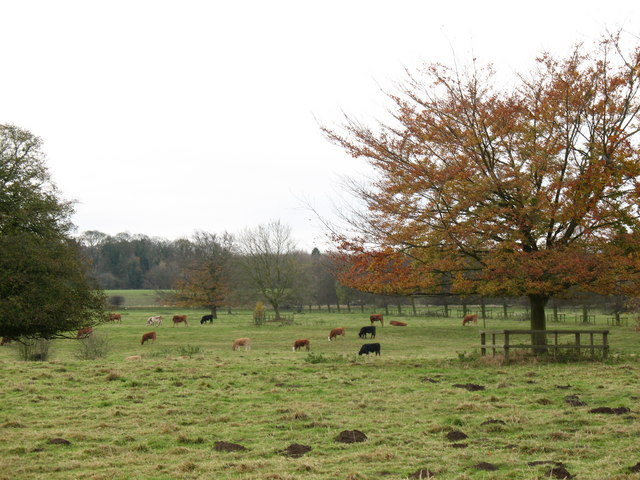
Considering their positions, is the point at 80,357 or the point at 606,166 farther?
the point at 80,357

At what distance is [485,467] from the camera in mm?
7145

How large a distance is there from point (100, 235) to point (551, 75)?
127 meters

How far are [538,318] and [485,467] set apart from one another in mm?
13131

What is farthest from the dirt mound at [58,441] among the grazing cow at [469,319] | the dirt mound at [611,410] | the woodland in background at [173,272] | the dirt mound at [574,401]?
the woodland in background at [173,272]

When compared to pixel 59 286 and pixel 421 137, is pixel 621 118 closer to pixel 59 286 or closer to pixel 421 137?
pixel 421 137

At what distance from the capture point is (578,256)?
51.7 feet

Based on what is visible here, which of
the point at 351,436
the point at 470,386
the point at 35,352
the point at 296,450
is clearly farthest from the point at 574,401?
the point at 35,352

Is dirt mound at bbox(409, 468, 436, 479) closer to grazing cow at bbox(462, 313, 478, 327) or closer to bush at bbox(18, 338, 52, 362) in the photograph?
bush at bbox(18, 338, 52, 362)

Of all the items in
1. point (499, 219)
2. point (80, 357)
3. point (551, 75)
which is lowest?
point (80, 357)

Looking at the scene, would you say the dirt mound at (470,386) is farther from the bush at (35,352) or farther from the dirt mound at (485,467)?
the bush at (35,352)

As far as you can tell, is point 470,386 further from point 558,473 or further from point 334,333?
point 334,333

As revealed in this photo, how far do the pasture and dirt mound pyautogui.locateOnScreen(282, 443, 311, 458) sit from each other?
0.05ft

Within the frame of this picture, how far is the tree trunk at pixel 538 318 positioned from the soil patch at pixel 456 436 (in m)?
10.6

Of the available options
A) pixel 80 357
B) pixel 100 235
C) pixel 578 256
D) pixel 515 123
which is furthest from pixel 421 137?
pixel 100 235
